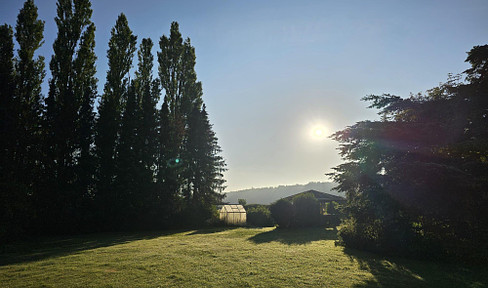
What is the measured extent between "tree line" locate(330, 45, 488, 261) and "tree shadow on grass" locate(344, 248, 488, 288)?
2.77ft

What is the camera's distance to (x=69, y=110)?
84.9 feet

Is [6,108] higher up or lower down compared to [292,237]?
higher up

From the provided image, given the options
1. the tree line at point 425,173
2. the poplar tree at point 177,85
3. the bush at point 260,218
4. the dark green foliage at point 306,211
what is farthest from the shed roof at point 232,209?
the tree line at point 425,173

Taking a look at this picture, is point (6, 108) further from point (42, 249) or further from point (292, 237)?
point (292, 237)

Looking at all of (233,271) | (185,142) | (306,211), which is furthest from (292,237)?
(185,142)

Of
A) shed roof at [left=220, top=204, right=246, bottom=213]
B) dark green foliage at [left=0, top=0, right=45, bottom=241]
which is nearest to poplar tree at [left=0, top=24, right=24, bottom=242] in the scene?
dark green foliage at [left=0, top=0, right=45, bottom=241]

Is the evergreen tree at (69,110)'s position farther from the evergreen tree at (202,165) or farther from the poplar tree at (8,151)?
the evergreen tree at (202,165)

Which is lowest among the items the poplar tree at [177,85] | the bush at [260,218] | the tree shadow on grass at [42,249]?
the tree shadow on grass at [42,249]

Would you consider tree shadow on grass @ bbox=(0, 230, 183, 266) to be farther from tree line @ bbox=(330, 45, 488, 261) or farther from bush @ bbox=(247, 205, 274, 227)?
bush @ bbox=(247, 205, 274, 227)

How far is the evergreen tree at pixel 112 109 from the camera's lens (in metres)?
26.4

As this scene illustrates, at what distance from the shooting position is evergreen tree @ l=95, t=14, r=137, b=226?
2639cm

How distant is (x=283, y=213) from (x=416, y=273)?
17.9 meters

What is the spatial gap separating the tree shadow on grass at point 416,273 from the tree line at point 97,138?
21657 millimetres

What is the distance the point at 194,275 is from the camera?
797 cm
